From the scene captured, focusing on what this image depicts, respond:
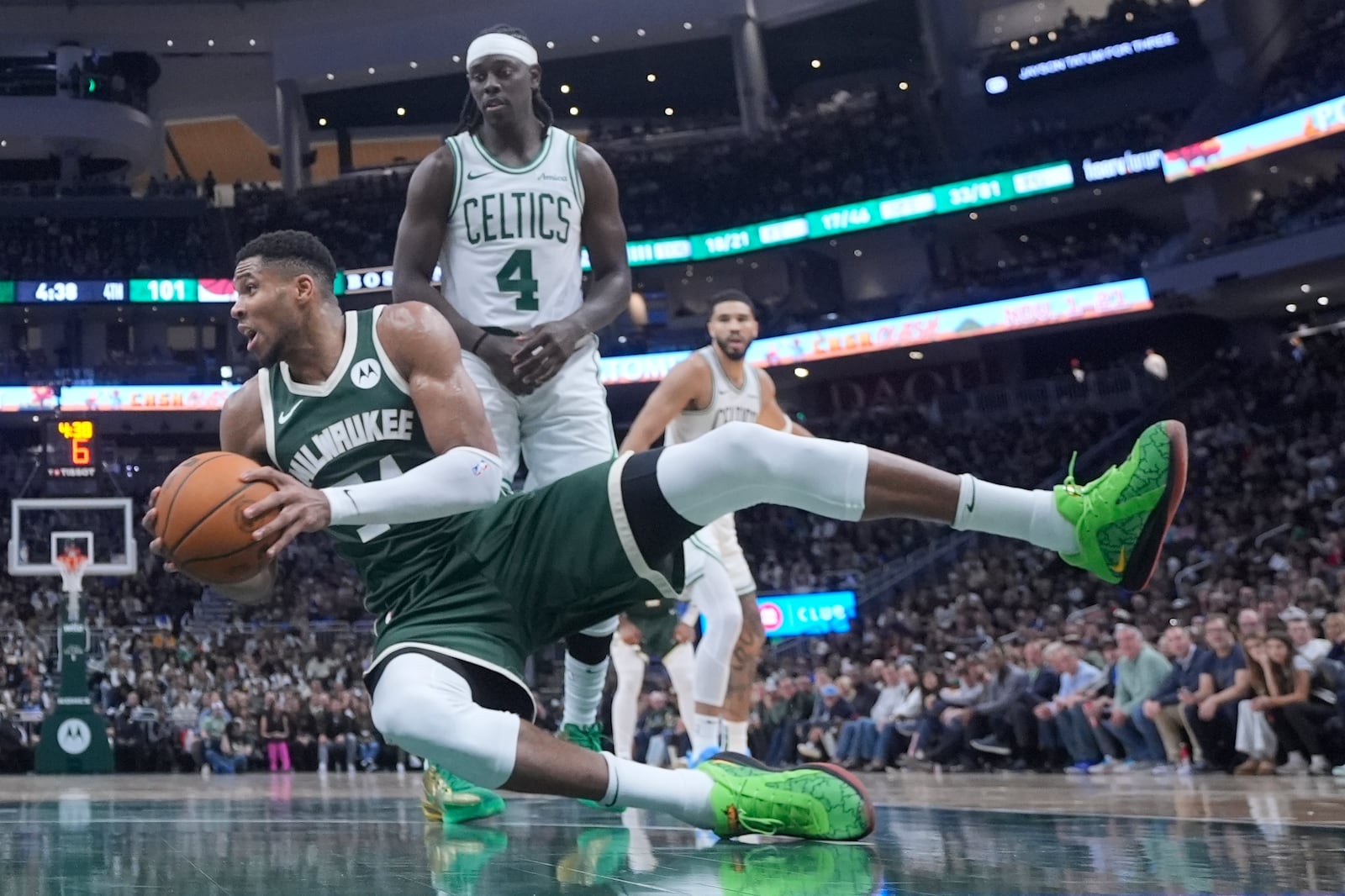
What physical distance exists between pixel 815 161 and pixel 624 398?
686cm

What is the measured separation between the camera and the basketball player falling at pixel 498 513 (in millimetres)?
3105

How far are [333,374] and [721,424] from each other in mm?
2526

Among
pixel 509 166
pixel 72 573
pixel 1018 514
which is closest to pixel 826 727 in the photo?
pixel 72 573

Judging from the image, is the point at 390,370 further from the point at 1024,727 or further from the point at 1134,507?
the point at 1024,727

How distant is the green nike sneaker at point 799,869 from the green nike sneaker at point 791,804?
0.12 ft

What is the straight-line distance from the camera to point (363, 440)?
3467 millimetres

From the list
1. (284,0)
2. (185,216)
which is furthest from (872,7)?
(185,216)

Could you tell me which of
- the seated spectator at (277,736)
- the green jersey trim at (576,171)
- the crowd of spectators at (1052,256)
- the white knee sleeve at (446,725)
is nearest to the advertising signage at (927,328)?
the crowd of spectators at (1052,256)

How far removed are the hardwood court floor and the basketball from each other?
66 centimetres

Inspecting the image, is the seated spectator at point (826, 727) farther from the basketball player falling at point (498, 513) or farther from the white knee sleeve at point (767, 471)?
the white knee sleeve at point (767, 471)

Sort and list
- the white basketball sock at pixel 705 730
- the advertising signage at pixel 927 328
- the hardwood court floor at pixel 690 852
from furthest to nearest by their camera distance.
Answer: the advertising signage at pixel 927 328 < the white basketball sock at pixel 705 730 < the hardwood court floor at pixel 690 852

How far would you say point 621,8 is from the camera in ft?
101

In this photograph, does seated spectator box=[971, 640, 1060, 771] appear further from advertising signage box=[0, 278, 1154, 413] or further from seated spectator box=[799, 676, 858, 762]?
advertising signage box=[0, 278, 1154, 413]

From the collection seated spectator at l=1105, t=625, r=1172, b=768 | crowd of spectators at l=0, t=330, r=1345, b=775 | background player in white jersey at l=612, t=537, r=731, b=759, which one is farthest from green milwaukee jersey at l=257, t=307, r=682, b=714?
seated spectator at l=1105, t=625, r=1172, b=768
